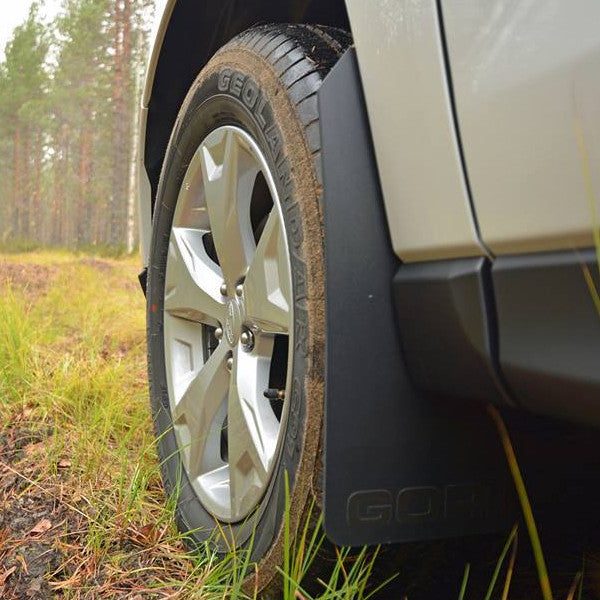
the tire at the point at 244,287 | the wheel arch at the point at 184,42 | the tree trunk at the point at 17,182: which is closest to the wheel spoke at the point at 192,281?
the tire at the point at 244,287

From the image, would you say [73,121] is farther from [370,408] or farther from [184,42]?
[370,408]

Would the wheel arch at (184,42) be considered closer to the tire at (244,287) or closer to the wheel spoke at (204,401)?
the tire at (244,287)

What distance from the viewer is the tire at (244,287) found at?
1186 millimetres

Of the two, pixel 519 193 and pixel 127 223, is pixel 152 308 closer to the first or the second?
pixel 519 193

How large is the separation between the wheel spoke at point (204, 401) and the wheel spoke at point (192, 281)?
10cm

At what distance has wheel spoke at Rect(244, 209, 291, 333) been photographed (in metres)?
1.30

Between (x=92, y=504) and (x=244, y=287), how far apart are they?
2.10 ft

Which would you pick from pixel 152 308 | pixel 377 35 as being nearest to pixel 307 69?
pixel 377 35

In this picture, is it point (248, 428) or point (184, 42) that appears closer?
point (248, 428)

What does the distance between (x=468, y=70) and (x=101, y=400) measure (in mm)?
1823

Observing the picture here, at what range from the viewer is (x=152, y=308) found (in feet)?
6.61

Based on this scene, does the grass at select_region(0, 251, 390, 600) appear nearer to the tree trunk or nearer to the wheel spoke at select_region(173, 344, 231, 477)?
the wheel spoke at select_region(173, 344, 231, 477)

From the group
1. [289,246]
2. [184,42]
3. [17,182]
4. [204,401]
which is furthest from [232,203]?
[17,182]

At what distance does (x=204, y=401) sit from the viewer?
1674mm
